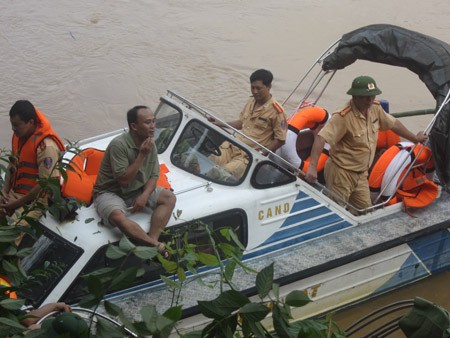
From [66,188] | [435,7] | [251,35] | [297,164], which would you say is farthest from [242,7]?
[66,188]

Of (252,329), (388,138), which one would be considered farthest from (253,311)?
(388,138)

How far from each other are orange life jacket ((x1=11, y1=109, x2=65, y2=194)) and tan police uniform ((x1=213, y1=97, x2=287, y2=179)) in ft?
4.36

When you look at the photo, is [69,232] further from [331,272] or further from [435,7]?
[435,7]

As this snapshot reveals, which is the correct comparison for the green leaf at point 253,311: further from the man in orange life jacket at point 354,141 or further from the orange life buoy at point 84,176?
the man in orange life jacket at point 354,141

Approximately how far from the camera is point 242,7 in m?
16.2

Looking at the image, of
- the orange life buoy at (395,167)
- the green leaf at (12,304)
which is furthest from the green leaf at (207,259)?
the orange life buoy at (395,167)

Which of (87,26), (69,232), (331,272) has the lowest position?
(87,26)

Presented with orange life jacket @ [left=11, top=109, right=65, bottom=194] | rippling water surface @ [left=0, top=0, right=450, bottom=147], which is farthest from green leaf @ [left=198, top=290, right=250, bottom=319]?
rippling water surface @ [left=0, top=0, right=450, bottom=147]

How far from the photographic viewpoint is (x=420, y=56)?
21.9 feet

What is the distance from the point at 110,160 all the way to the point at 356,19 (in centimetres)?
1131

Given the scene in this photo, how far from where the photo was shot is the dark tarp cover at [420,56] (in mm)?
6445

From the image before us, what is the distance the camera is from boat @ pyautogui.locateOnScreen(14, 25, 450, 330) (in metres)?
5.41

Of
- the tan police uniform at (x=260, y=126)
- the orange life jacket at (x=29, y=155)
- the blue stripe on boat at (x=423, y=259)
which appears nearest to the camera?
the orange life jacket at (x=29, y=155)

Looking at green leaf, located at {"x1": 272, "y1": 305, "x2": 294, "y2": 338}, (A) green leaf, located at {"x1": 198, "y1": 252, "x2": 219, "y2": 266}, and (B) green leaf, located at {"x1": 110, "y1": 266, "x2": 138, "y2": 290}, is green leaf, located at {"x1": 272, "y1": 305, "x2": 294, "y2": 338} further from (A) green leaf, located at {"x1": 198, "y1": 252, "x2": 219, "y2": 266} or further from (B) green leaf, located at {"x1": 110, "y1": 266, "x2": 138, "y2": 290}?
(B) green leaf, located at {"x1": 110, "y1": 266, "x2": 138, "y2": 290}
